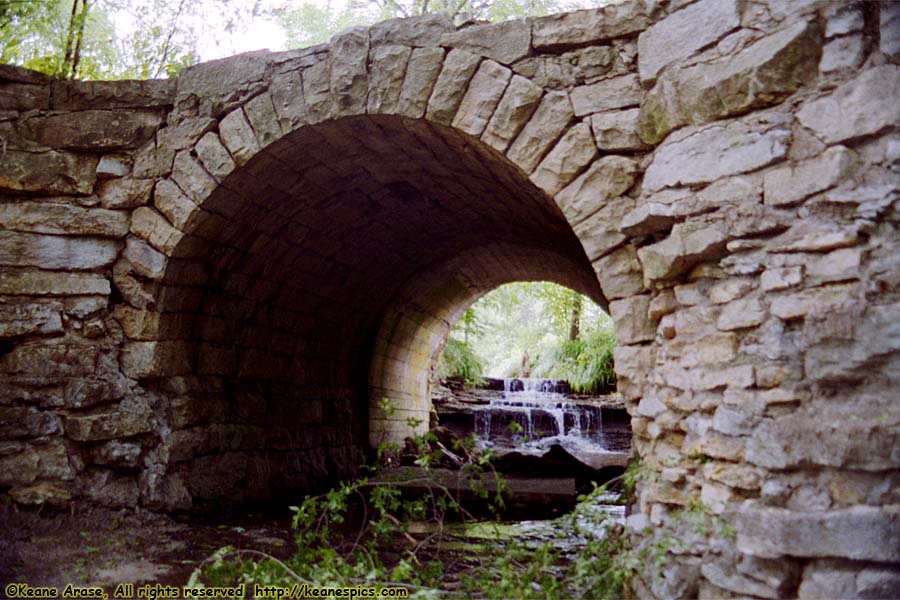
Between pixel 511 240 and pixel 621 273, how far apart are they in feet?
10.9

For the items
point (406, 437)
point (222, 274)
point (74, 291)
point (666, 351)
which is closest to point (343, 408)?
point (406, 437)

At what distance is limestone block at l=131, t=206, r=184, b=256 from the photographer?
14.3 feet

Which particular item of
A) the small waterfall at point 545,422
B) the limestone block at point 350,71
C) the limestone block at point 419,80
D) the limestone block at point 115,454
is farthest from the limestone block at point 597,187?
the small waterfall at point 545,422

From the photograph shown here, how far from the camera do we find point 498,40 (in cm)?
363

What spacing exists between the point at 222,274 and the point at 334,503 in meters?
2.16

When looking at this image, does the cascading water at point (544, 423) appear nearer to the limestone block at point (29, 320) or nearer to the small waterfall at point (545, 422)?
the small waterfall at point (545, 422)

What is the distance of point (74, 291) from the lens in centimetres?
443

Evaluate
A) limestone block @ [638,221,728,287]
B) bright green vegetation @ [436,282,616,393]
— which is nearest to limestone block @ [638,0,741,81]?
limestone block @ [638,221,728,287]

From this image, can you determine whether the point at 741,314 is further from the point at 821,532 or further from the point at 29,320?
the point at 29,320

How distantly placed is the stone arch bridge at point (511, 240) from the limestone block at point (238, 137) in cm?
1

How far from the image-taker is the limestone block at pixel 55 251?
4395mm

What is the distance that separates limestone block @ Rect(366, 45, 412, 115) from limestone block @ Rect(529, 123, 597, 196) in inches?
37.4

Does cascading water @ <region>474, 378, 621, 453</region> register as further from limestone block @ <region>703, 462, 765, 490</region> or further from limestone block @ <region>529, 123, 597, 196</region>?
limestone block @ <region>703, 462, 765, 490</region>

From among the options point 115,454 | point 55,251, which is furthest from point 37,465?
point 55,251
